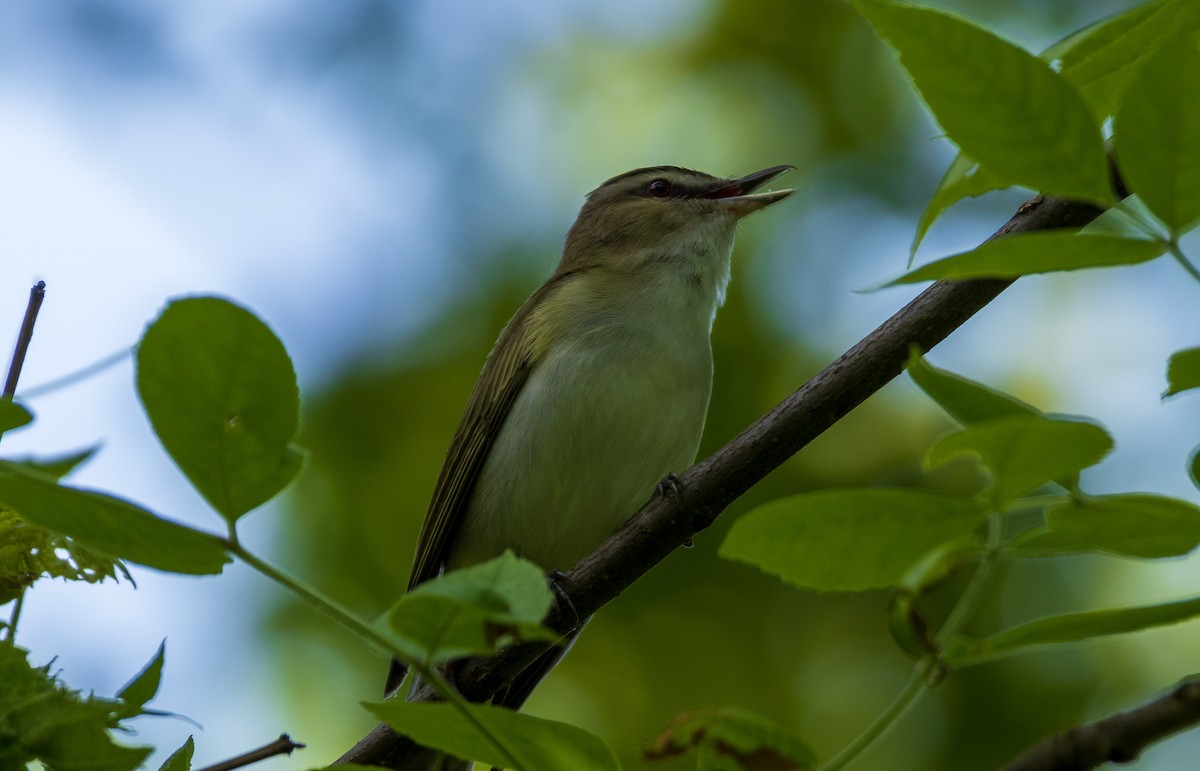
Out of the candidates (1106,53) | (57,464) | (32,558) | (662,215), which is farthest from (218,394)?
(662,215)

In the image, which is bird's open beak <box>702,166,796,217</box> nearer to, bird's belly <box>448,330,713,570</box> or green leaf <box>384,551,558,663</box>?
bird's belly <box>448,330,713,570</box>

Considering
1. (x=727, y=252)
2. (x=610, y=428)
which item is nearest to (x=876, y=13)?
(x=610, y=428)

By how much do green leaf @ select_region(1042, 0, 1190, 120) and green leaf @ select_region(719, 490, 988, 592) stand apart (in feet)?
2.04

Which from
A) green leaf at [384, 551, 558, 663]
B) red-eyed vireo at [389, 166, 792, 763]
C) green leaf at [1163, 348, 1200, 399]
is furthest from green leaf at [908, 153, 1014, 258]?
red-eyed vireo at [389, 166, 792, 763]

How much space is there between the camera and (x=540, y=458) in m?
5.11

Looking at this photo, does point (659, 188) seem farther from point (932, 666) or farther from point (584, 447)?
point (932, 666)

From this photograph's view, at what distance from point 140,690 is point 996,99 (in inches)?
45.7

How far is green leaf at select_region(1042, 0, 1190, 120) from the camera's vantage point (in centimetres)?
153

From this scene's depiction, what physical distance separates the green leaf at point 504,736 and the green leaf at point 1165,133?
800 millimetres

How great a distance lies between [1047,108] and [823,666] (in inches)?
237

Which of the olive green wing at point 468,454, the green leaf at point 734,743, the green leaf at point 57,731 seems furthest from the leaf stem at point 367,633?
the olive green wing at point 468,454

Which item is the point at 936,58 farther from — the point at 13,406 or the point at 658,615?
the point at 658,615

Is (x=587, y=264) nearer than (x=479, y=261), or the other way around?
(x=587, y=264)

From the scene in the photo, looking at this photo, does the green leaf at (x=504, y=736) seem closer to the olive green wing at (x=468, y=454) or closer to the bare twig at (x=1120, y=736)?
the bare twig at (x=1120, y=736)
